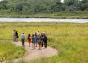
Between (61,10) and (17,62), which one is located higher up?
(17,62)

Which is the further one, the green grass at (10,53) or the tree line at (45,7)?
the tree line at (45,7)

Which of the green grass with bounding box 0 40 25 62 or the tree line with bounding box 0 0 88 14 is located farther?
the tree line with bounding box 0 0 88 14

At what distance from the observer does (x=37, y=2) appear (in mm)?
198625

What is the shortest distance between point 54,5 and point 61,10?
37.2ft

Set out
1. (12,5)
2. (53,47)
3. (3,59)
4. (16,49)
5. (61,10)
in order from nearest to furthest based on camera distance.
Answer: (3,59), (16,49), (53,47), (61,10), (12,5)

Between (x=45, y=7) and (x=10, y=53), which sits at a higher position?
(x=10, y=53)

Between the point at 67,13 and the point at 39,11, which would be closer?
the point at 67,13

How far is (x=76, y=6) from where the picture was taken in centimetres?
16725

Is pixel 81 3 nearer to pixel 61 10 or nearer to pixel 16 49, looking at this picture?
pixel 61 10

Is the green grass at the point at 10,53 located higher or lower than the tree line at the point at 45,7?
higher

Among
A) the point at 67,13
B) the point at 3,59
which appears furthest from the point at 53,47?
the point at 67,13

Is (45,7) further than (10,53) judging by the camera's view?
Yes

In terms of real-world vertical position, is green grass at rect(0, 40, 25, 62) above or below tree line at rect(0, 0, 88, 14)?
above

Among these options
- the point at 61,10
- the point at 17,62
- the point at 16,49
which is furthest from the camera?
the point at 61,10
